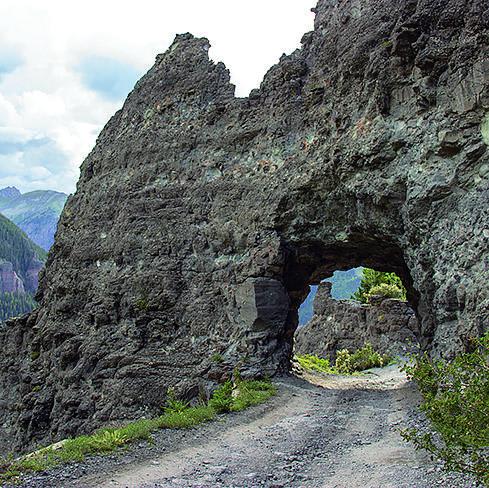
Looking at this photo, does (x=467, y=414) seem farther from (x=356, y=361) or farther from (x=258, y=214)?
(x=356, y=361)

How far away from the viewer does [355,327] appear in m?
37.7

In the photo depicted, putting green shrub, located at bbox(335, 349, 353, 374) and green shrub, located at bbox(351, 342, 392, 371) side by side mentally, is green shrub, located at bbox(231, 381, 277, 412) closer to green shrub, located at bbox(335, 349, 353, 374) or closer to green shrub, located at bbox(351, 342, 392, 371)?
green shrub, located at bbox(335, 349, 353, 374)

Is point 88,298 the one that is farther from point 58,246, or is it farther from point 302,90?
point 302,90

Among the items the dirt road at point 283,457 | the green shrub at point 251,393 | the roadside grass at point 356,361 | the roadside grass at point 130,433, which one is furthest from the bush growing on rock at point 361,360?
the dirt road at point 283,457

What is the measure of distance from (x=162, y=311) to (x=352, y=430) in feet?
36.4

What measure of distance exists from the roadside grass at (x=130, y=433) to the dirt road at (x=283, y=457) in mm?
456

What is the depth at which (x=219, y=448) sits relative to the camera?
11.4 m

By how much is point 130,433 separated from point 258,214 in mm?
11034

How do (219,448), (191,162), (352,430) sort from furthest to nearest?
(191,162) < (352,430) < (219,448)

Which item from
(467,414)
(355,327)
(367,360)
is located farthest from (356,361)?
(467,414)

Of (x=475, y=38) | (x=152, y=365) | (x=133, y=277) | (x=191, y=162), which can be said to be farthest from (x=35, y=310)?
(x=475, y=38)

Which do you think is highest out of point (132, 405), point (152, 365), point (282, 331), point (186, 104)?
point (186, 104)

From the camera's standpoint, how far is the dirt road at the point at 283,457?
28.7 ft

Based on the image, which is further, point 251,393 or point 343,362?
point 343,362
